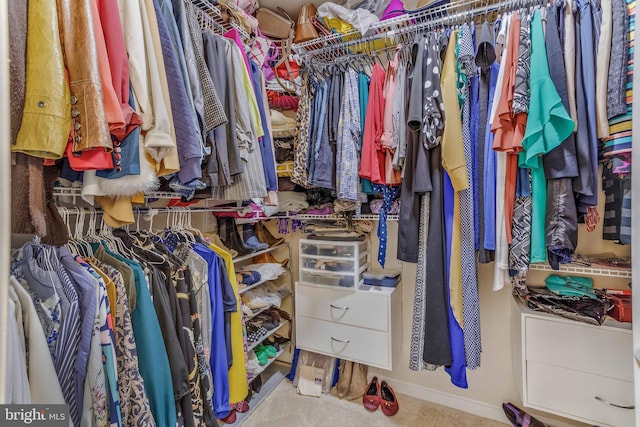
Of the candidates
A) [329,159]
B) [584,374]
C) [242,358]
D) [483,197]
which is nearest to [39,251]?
[242,358]

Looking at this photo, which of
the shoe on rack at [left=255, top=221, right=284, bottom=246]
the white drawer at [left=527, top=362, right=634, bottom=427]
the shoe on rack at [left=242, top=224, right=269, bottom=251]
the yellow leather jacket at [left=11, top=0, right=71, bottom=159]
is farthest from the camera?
the shoe on rack at [left=255, top=221, right=284, bottom=246]

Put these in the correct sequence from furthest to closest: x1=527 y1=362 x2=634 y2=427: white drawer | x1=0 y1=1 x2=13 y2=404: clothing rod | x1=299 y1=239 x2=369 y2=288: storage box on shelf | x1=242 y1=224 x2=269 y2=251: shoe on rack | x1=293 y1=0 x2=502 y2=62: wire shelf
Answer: x1=242 y1=224 x2=269 y2=251: shoe on rack, x1=299 y1=239 x2=369 y2=288: storage box on shelf, x1=293 y1=0 x2=502 y2=62: wire shelf, x1=527 y1=362 x2=634 y2=427: white drawer, x1=0 y1=1 x2=13 y2=404: clothing rod

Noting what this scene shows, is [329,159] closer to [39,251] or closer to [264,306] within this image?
[264,306]

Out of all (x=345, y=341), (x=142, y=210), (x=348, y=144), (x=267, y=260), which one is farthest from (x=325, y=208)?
(x=142, y=210)

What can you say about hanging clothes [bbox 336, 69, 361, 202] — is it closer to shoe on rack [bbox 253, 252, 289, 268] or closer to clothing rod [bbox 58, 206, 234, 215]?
clothing rod [bbox 58, 206, 234, 215]

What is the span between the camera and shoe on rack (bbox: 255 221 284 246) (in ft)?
6.17

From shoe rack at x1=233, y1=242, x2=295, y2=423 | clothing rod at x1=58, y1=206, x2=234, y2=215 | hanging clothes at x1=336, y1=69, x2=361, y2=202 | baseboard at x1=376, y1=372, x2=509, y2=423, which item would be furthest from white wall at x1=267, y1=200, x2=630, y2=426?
clothing rod at x1=58, y1=206, x2=234, y2=215

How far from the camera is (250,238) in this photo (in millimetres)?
1696

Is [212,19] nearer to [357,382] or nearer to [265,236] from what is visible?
[265,236]

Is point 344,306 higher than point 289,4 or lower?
lower

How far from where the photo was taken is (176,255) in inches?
43.3

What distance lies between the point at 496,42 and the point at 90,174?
1.35 metres

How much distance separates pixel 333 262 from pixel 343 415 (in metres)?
0.80

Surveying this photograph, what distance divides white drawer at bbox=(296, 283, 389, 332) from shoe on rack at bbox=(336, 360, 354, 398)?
0.38 metres
